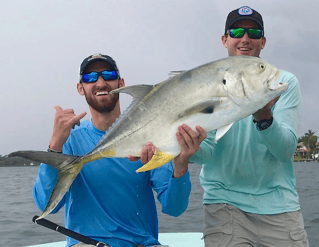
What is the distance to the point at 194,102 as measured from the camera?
212cm

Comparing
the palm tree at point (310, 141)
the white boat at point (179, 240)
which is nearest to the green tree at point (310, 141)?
the palm tree at point (310, 141)

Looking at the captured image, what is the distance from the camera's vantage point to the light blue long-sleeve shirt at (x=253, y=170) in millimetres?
2875

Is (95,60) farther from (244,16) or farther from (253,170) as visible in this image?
(253,170)

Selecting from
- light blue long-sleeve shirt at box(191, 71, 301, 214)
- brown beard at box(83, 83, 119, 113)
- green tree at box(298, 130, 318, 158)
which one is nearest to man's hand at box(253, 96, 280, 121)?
light blue long-sleeve shirt at box(191, 71, 301, 214)

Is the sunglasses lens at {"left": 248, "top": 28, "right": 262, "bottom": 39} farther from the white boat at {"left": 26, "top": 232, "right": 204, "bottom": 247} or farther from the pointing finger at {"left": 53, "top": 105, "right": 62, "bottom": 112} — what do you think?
the white boat at {"left": 26, "top": 232, "right": 204, "bottom": 247}

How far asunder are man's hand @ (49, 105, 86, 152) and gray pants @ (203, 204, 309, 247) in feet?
4.57

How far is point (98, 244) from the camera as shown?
2734 millimetres

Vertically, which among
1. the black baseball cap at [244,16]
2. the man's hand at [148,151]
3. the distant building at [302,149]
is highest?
the black baseball cap at [244,16]

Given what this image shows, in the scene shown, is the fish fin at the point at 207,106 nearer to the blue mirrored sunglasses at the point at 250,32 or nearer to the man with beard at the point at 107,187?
the man with beard at the point at 107,187

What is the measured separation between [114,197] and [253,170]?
46.2 inches

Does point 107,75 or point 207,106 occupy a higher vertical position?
point 107,75

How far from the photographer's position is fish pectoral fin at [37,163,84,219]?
2.43 meters

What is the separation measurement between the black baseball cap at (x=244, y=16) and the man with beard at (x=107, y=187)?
1107mm

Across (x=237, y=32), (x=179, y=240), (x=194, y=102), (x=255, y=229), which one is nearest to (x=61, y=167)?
(x=194, y=102)
